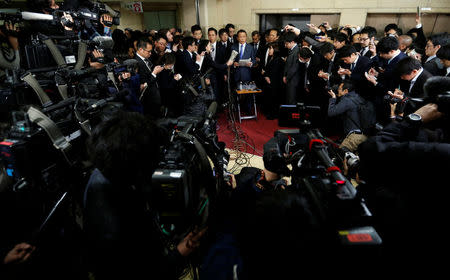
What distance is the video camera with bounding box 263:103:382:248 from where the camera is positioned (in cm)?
76

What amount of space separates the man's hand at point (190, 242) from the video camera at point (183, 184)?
0.12 feet

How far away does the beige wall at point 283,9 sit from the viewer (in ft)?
19.5

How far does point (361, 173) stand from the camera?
4.11 ft

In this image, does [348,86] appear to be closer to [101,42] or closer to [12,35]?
[101,42]

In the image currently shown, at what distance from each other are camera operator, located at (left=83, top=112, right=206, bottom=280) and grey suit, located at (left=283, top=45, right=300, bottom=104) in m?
4.06

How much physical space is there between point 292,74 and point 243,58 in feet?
4.26

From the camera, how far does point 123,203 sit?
39.9 inches

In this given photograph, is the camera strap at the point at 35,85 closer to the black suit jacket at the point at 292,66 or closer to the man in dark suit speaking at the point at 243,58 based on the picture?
the man in dark suit speaking at the point at 243,58

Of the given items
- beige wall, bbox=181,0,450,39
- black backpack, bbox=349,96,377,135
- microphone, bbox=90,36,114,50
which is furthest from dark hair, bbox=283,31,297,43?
microphone, bbox=90,36,114,50

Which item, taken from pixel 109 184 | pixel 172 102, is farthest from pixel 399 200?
pixel 172 102

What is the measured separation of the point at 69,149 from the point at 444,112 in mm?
2144

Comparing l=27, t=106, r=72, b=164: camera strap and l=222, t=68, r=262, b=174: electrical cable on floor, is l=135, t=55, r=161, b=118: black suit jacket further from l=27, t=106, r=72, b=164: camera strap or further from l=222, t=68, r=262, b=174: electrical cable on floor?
l=27, t=106, r=72, b=164: camera strap

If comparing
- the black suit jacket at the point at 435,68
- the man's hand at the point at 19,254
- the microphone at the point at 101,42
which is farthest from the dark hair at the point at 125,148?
the black suit jacket at the point at 435,68

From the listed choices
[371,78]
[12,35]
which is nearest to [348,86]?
[371,78]
